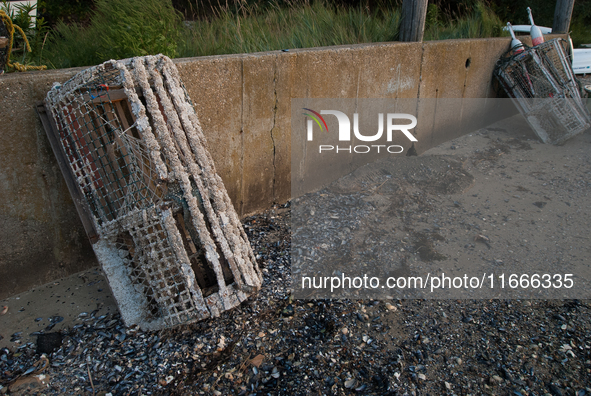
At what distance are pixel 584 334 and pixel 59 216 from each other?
3.22 metres

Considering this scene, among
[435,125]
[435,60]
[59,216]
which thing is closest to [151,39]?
[59,216]

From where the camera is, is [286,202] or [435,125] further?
[435,125]

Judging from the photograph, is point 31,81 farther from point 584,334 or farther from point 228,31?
point 584,334

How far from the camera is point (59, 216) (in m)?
2.64

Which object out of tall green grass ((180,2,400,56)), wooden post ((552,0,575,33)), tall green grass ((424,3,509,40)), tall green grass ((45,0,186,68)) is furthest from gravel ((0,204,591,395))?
wooden post ((552,0,575,33))

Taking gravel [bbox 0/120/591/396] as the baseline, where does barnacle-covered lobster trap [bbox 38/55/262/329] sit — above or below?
above

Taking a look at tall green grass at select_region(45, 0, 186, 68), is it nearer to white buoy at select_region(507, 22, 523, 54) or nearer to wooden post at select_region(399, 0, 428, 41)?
wooden post at select_region(399, 0, 428, 41)

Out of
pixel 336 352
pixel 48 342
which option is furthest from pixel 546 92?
pixel 48 342

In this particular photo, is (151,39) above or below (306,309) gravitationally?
above

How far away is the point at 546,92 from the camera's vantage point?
537 centimetres

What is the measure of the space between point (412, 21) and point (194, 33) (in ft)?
7.95

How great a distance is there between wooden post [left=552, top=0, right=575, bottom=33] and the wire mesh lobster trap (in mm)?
2447

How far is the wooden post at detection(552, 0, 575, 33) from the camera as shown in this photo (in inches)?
292

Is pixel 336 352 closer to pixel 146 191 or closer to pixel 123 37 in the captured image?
pixel 146 191
